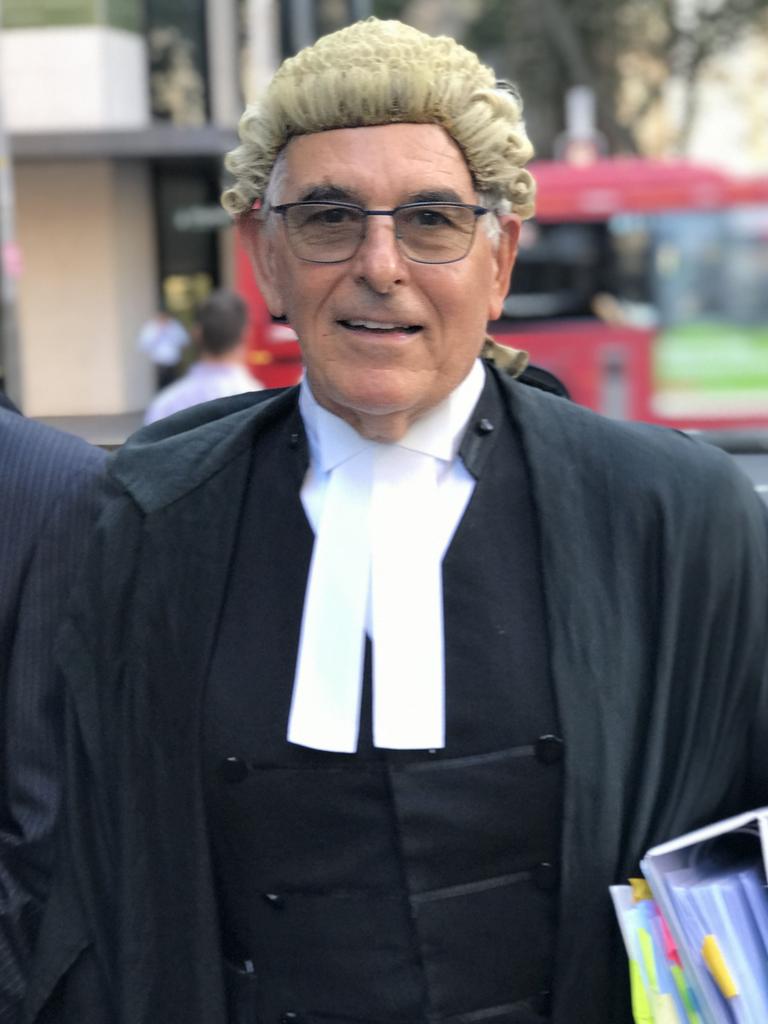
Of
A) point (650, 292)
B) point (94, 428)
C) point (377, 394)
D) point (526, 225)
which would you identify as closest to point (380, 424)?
point (377, 394)

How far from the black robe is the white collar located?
0.08 meters

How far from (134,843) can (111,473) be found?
46 cm

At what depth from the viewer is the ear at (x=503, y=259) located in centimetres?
171

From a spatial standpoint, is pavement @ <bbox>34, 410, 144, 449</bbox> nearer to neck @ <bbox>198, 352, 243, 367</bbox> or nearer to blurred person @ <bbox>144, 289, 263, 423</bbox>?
blurred person @ <bbox>144, 289, 263, 423</bbox>

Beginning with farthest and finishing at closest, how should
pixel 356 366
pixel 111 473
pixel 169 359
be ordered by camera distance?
pixel 169 359
pixel 111 473
pixel 356 366

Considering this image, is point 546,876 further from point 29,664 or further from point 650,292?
point 650,292

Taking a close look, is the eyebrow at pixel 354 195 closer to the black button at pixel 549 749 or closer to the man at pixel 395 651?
the man at pixel 395 651

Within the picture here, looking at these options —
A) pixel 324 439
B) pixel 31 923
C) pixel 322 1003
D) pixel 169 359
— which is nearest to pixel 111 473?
pixel 324 439

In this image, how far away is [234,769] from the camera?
5.60ft

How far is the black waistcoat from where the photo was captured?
5.49 feet

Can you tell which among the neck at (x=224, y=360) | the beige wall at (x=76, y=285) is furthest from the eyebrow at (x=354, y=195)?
the beige wall at (x=76, y=285)

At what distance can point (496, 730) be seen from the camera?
65.9 inches

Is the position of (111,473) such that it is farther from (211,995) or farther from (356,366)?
(211,995)

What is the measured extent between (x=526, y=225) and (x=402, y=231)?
8299mm
